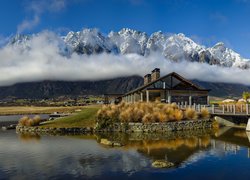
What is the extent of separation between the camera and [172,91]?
→ 72.0 m

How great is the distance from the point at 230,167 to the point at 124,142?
16481mm

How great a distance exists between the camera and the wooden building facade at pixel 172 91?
71375 millimetres

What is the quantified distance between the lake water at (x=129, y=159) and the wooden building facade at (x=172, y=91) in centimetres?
2981

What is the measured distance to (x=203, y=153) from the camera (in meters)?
31.8

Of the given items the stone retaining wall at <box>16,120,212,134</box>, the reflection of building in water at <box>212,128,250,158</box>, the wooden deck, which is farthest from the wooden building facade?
the reflection of building in water at <box>212,128,250,158</box>

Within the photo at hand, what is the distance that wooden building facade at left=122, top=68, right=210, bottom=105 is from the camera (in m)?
71.4

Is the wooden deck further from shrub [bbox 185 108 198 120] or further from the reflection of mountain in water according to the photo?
the reflection of mountain in water

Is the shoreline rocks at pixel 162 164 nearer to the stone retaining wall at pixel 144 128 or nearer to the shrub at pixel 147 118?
the stone retaining wall at pixel 144 128

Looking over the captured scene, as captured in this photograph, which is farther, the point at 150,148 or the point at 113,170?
the point at 150,148

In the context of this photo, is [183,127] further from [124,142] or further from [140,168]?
[140,168]

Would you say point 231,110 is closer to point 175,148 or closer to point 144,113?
point 144,113

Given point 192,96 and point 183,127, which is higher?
point 192,96

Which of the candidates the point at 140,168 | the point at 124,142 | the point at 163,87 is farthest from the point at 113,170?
the point at 163,87

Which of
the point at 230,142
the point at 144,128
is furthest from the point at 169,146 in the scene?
the point at 144,128
